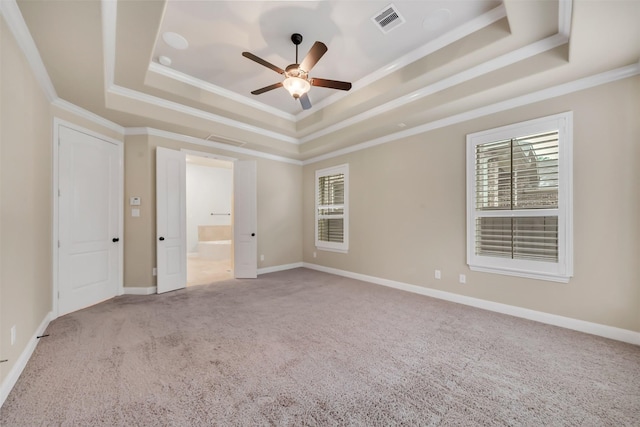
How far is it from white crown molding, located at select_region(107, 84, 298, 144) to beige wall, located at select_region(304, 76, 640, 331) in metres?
1.58

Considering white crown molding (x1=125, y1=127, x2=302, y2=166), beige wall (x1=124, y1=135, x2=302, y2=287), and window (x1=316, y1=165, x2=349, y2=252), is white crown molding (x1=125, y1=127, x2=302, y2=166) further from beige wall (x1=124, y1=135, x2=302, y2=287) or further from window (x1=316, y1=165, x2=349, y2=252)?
window (x1=316, y1=165, x2=349, y2=252)

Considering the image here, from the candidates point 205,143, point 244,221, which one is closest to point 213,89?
point 205,143

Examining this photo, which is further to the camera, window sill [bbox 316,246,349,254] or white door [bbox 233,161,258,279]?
window sill [bbox 316,246,349,254]

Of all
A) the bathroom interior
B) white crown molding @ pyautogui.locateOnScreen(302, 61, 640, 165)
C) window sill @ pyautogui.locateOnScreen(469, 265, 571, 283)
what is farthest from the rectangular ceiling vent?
the bathroom interior

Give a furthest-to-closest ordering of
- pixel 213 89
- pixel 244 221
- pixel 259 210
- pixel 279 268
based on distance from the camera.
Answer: pixel 279 268
pixel 259 210
pixel 244 221
pixel 213 89

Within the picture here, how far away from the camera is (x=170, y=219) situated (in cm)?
438

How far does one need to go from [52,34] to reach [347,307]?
3.98 m

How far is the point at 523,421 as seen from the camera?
159 cm

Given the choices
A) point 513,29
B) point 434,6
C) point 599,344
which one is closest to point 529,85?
point 513,29

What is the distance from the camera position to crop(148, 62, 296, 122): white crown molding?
348 centimetres

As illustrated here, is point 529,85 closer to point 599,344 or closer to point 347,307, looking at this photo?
point 599,344

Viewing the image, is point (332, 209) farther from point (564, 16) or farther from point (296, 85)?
point (564, 16)

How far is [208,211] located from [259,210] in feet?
12.8

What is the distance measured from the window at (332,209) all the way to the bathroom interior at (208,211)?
3112 millimetres
